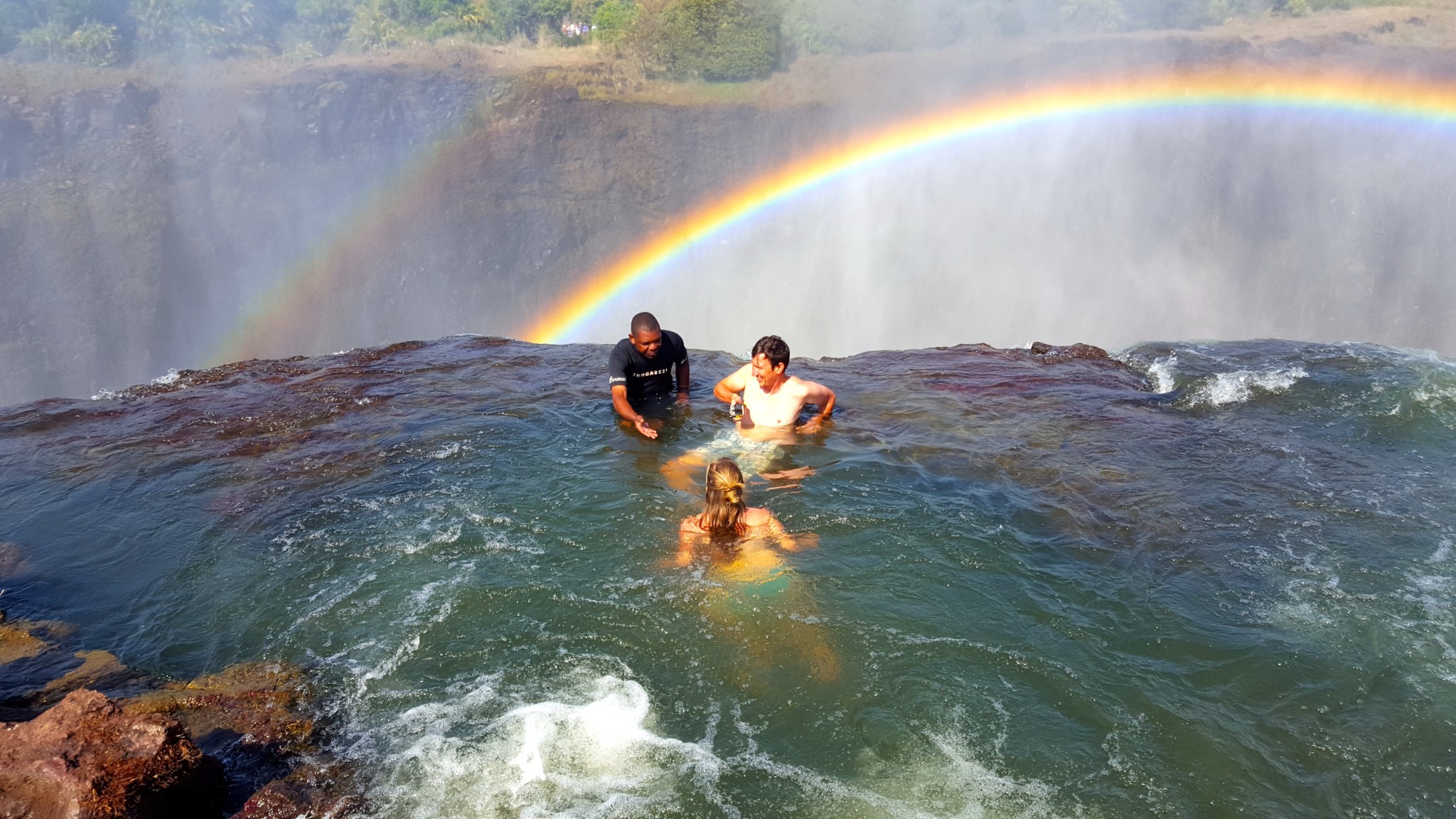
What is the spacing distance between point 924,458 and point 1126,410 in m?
2.44

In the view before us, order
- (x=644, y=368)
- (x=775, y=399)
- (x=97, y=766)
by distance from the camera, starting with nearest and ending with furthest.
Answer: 1. (x=97, y=766)
2. (x=775, y=399)
3. (x=644, y=368)

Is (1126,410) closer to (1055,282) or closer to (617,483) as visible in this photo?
(617,483)

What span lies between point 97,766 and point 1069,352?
32.8 feet

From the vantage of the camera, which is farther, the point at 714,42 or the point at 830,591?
the point at 714,42

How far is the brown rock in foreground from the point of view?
9.69 feet

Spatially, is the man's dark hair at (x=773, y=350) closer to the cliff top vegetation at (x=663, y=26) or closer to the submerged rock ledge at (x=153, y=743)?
the submerged rock ledge at (x=153, y=743)

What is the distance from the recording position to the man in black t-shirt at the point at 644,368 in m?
7.82

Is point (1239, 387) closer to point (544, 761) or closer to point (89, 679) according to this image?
point (544, 761)

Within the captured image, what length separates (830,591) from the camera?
5.14m

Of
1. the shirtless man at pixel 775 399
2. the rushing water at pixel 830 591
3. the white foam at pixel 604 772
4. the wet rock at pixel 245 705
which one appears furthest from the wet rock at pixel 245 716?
Answer: the shirtless man at pixel 775 399

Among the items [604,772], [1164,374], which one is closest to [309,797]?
[604,772]

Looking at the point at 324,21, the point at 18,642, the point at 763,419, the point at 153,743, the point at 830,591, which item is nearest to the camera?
the point at 153,743

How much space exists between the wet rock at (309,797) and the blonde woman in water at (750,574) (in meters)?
2.04

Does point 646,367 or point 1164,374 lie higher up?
point 646,367
